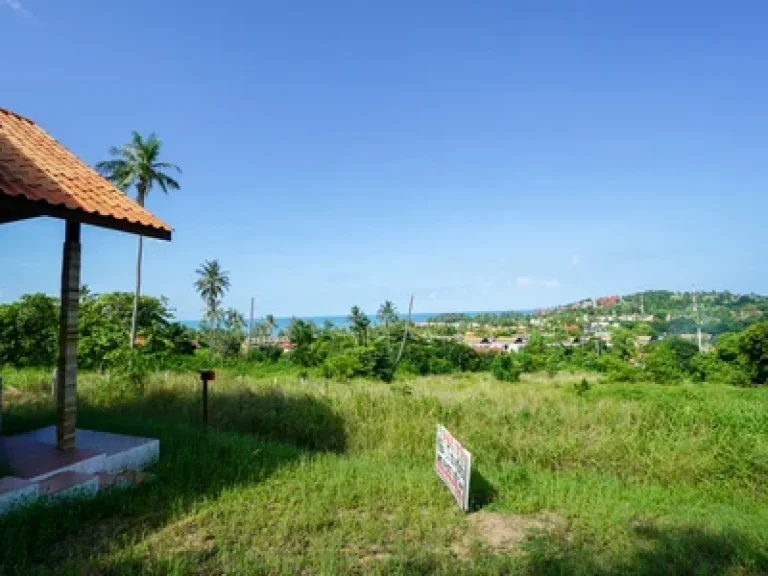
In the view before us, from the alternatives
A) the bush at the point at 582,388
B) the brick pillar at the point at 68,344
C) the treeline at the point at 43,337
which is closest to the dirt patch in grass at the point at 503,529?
the brick pillar at the point at 68,344

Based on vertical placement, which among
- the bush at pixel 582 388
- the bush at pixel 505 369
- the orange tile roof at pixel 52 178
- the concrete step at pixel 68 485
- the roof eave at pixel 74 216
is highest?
the orange tile roof at pixel 52 178

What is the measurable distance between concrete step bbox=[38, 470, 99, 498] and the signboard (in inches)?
Result: 129

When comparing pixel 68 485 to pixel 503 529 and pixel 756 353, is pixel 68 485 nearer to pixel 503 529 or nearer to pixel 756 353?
pixel 503 529

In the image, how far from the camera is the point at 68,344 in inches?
198

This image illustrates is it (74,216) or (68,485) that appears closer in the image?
(68,485)

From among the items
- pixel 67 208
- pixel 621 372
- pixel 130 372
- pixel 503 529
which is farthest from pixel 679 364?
pixel 67 208

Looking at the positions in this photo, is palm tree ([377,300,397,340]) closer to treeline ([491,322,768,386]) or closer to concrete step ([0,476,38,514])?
treeline ([491,322,768,386])

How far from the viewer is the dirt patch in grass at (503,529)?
12.2 feet

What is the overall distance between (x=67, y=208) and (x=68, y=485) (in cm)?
245

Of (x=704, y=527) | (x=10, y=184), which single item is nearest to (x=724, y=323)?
(x=704, y=527)

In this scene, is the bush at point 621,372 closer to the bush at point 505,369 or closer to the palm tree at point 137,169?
the bush at point 505,369

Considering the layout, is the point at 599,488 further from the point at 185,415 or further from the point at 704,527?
the point at 185,415

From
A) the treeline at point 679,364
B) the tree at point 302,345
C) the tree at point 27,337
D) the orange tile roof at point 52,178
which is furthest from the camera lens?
the tree at point 302,345

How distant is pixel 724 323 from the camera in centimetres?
6041
